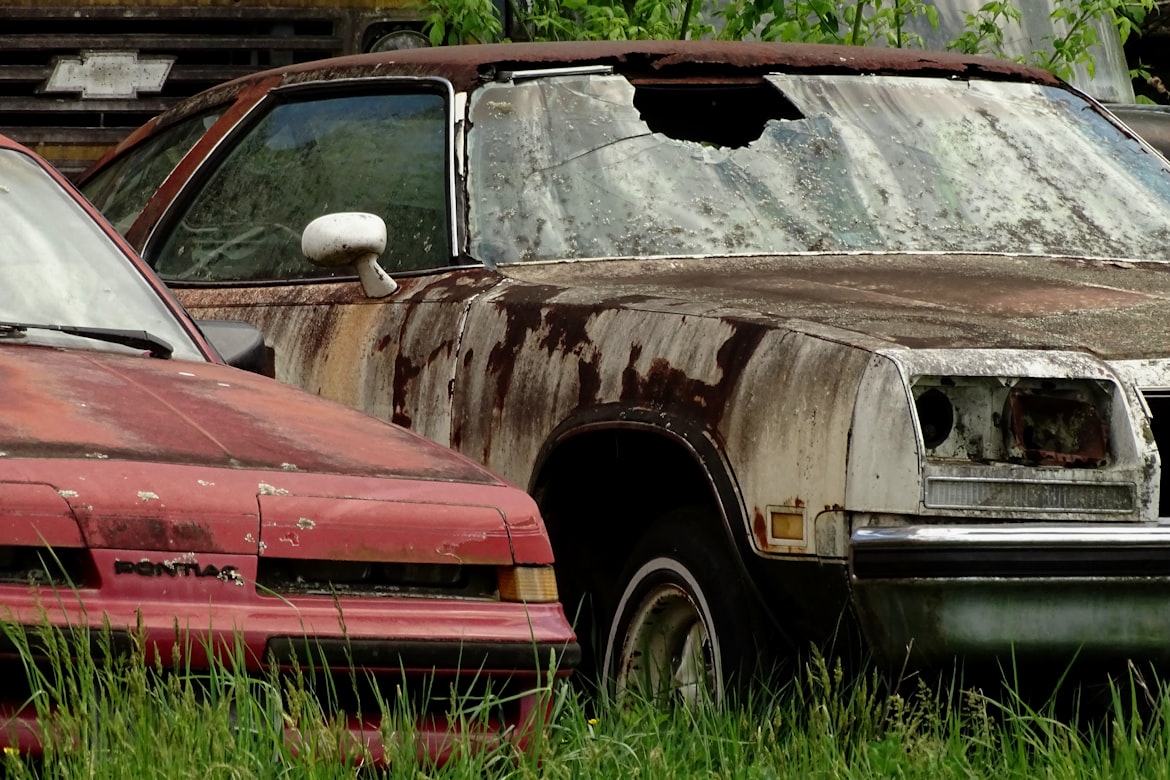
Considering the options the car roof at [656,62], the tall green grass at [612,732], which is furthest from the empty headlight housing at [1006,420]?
the car roof at [656,62]

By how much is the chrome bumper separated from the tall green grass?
80mm

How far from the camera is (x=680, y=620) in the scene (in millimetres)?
4086

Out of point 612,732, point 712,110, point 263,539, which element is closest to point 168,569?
point 263,539

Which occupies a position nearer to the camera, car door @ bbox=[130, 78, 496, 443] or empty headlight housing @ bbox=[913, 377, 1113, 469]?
empty headlight housing @ bbox=[913, 377, 1113, 469]

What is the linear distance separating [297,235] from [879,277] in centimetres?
155

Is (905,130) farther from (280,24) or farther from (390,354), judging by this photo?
(280,24)

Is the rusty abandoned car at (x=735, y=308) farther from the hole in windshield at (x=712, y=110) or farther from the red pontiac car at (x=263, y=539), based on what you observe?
the red pontiac car at (x=263, y=539)

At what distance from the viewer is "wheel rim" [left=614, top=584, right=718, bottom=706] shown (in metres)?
3.96

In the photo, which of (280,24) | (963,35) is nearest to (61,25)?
(280,24)

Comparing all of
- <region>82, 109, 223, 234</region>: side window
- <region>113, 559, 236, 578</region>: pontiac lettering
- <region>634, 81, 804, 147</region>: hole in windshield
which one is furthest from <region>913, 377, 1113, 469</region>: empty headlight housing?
<region>82, 109, 223, 234</region>: side window

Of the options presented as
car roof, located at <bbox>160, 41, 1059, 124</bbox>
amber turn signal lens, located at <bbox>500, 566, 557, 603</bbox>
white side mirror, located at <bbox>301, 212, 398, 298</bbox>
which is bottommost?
amber turn signal lens, located at <bbox>500, 566, 557, 603</bbox>

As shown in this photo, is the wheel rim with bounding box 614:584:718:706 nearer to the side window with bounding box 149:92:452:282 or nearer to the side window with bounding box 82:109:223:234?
the side window with bounding box 149:92:452:282

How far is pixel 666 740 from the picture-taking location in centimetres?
353

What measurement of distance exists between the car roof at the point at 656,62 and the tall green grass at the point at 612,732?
5.89ft
